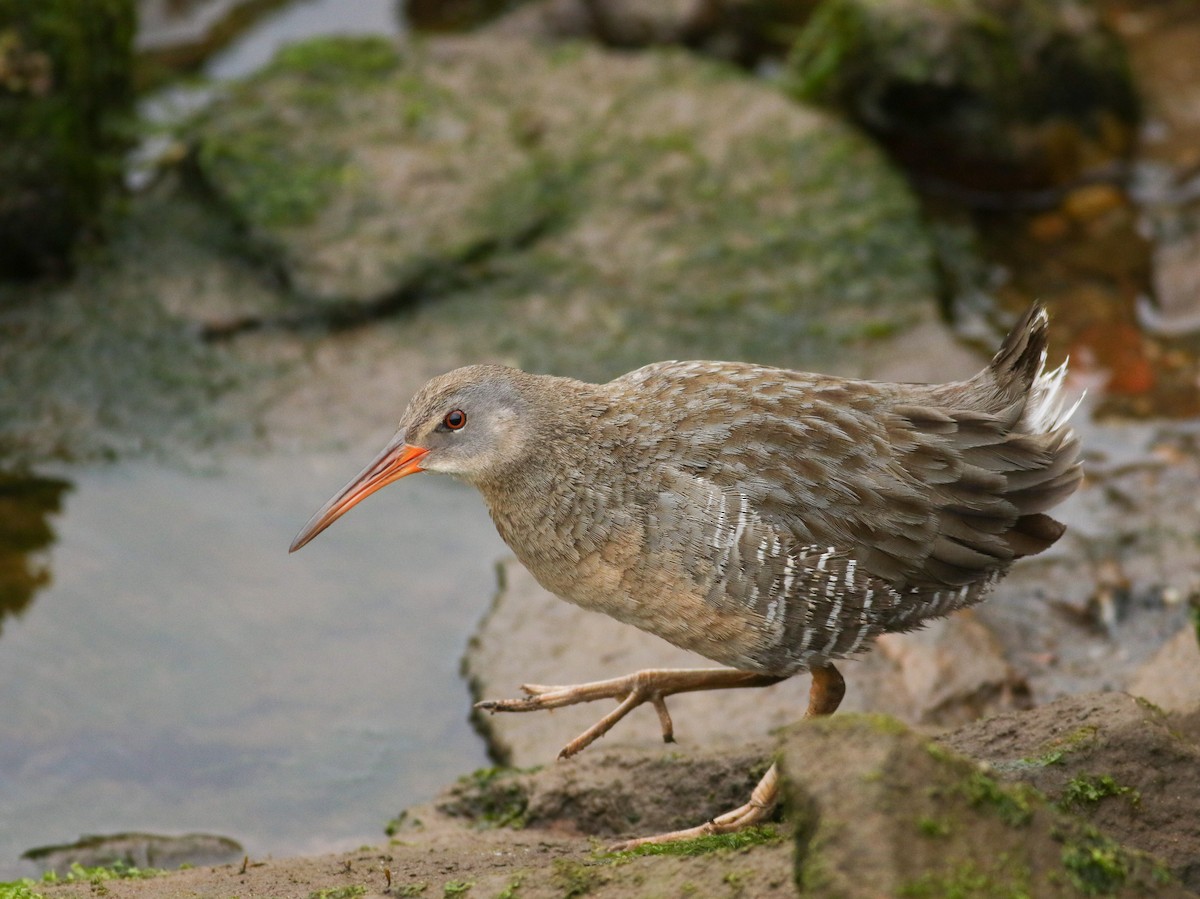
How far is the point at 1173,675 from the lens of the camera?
4527mm

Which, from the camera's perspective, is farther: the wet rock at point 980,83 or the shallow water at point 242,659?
the wet rock at point 980,83

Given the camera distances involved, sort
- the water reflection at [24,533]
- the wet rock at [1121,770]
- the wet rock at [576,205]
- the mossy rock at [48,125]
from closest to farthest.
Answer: the wet rock at [1121,770], the water reflection at [24,533], the mossy rock at [48,125], the wet rock at [576,205]

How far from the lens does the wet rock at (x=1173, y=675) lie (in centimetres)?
442

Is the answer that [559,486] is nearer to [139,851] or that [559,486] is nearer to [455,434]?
[455,434]

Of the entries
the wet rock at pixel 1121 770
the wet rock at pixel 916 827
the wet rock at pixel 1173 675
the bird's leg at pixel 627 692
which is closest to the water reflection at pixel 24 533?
the bird's leg at pixel 627 692

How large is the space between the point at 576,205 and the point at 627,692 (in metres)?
3.30

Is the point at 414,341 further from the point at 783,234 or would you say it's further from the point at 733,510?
the point at 733,510

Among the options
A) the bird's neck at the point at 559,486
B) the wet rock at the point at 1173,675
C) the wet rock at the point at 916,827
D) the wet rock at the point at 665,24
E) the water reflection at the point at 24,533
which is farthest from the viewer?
the wet rock at the point at 665,24

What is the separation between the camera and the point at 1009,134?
791 centimetres

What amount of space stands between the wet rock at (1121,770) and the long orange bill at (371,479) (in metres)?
1.74

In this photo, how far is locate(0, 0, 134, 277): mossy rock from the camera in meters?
6.43

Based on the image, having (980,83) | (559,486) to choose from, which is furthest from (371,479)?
(980,83)

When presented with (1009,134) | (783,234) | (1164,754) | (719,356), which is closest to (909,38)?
(1009,134)

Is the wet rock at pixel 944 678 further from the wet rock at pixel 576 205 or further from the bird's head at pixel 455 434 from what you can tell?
the wet rock at pixel 576 205
